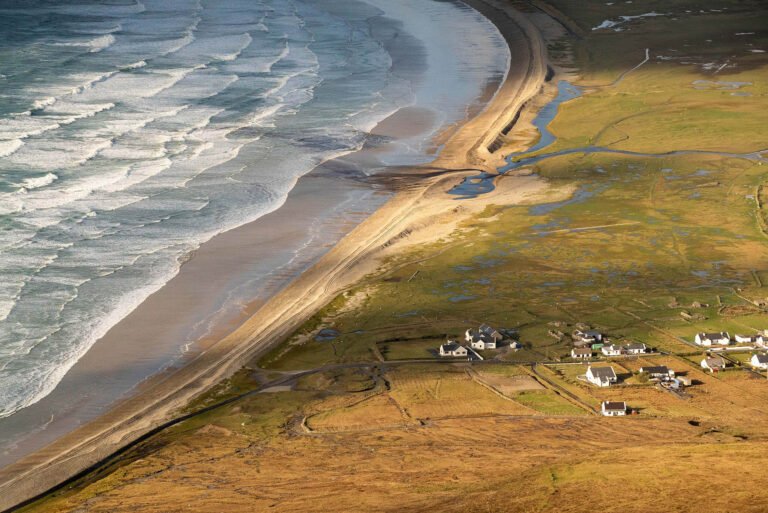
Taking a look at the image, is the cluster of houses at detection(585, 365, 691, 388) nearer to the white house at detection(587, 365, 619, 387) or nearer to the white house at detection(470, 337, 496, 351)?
the white house at detection(587, 365, 619, 387)

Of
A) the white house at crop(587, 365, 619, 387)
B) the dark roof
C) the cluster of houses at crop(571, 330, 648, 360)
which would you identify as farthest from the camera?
the cluster of houses at crop(571, 330, 648, 360)

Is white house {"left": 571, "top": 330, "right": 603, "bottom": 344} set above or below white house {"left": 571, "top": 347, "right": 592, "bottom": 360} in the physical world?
below

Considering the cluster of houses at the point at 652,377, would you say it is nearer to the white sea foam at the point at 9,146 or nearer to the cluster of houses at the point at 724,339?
the cluster of houses at the point at 724,339

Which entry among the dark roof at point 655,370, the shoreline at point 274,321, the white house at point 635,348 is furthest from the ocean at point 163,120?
the dark roof at point 655,370

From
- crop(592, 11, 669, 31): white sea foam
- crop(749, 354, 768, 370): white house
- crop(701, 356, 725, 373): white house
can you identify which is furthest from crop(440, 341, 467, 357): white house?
crop(592, 11, 669, 31): white sea foam

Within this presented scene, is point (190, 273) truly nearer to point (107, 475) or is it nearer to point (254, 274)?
point (254, 274)

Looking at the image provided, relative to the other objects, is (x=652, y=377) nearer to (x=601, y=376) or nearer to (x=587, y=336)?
(x=601, y=376)

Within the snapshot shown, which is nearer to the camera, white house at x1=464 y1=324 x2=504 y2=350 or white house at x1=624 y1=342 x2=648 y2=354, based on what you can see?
white house at x1=624 y1=342 x2=648 y2=354
